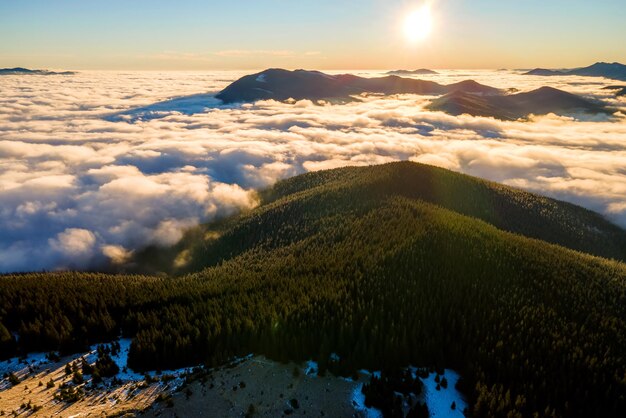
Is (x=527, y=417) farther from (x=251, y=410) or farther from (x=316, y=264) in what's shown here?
(x=316, y=264)

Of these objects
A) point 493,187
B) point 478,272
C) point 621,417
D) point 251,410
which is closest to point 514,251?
point 478,272

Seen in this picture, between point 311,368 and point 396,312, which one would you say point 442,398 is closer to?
point 311,368

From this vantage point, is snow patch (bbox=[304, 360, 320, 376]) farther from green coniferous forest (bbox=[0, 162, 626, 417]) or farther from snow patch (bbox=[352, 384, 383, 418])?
snow patch (bbox=[352, 384, 383, 418])

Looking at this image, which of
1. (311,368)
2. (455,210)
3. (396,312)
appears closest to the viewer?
(311,368)

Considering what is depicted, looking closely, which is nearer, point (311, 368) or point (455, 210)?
point (311, 368)

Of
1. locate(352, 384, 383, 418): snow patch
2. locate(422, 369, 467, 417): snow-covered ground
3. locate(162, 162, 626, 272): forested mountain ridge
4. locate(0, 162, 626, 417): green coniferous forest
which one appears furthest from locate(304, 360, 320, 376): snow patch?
locate(162, 162, 626, 272): forested mountain ridge

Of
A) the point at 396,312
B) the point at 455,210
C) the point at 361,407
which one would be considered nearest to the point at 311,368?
the point at 361,407

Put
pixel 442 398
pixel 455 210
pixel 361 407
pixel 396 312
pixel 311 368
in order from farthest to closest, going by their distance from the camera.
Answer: pixel 455 210
pixel 396 312
pixel 311 368
pixel 442 398
pixel 361 407

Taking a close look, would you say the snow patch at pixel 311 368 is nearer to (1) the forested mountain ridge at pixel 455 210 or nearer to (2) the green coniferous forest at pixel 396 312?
(2) the green coniferous forest at pixel 396 312
